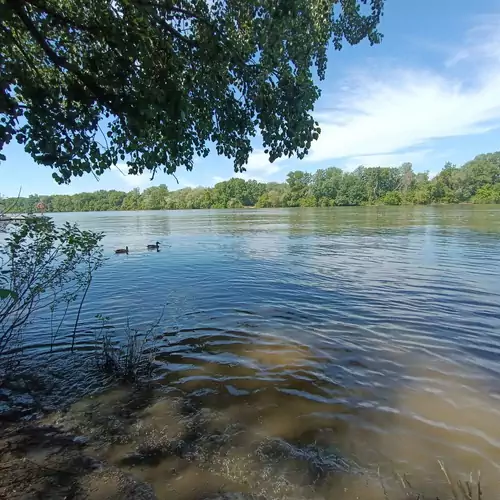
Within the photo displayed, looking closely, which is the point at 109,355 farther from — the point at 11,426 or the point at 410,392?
the point at 410,392

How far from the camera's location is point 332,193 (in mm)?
124188

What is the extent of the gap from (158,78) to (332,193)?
12517 centimetres

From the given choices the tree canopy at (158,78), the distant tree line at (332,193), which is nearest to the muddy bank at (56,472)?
the tree canopy at (158,78)

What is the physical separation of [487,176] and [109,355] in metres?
124

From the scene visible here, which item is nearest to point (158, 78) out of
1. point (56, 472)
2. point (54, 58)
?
point (54, 58)

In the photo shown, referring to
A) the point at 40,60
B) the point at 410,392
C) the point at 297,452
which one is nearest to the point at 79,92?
the point at 40,60

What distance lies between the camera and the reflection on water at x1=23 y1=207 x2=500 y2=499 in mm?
3775

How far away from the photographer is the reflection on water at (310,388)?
378 centimetres

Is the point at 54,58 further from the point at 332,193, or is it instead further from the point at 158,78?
the point at 332,193

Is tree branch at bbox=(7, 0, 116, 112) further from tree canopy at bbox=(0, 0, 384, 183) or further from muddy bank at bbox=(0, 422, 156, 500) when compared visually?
muddy bank at bbox=(0, 422, 156, 500)

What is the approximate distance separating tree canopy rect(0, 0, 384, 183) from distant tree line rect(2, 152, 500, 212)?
315 ft

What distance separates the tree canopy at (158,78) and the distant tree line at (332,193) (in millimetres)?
96071

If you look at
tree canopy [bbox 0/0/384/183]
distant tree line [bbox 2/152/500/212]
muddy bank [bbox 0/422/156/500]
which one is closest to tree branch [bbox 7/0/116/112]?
tree canopy [bbox 0/0/384/183]

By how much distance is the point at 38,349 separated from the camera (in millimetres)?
7129
